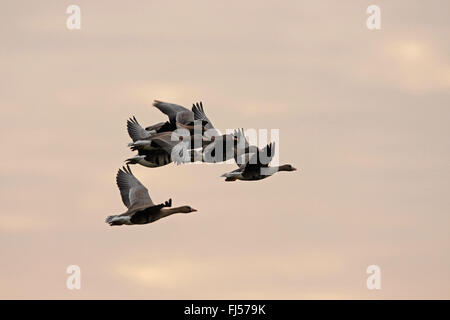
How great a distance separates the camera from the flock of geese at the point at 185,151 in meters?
44.6

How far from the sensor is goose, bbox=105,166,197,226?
4150 cm

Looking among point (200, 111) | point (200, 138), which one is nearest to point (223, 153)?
point (200, 138)

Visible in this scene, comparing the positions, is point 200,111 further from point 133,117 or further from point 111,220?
point 111,220

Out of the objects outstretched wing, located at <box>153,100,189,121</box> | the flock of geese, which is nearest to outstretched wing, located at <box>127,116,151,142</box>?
the flock of geese

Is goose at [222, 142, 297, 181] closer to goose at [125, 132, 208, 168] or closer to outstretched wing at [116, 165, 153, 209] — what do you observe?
goose at [125, 132, 208, 168]

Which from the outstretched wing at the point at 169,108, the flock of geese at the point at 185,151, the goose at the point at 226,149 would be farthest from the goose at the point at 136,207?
the outstretched wing at the point at 169,108

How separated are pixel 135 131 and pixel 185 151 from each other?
13.0ft

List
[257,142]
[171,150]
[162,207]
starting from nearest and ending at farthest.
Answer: [162,207]
[171,150]
[257,142]

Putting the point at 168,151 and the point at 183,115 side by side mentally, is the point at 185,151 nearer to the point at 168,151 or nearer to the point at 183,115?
the point at 168,151

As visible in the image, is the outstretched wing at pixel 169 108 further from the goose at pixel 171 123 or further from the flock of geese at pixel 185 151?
the flock of geese at pixel 185 151

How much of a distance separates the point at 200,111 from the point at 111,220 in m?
9.62

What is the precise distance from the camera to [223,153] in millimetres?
46375

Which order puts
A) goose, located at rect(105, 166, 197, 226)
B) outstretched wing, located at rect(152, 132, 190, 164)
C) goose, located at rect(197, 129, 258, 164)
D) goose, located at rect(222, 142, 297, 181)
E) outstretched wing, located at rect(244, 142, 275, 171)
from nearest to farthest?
goose, located at rect(105, 166, 197, 226) < outstretched wing, located at rect(244, 142, 275, 171) < outstretched wing, located at rect(152, 132, 190, 164) < goose, located at rect(222, 142, 297, 181) < goose, located at rect(197, 129, 258, 164)

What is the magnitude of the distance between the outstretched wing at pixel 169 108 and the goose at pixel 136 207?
4.23 metres
